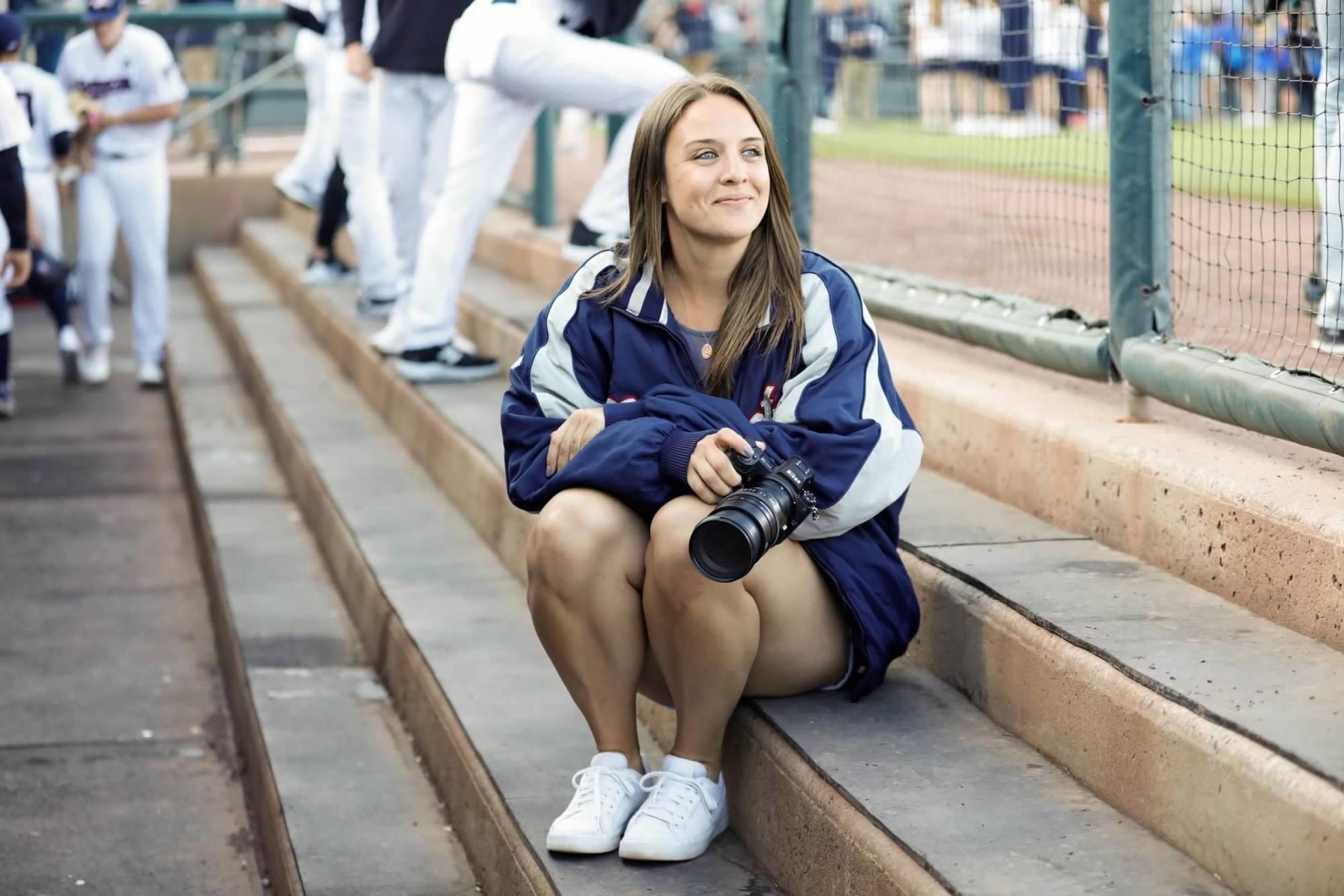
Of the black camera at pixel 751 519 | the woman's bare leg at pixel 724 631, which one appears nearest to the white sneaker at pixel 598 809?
the woman's bare leg at pixel 724 631

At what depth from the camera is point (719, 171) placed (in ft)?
9.96

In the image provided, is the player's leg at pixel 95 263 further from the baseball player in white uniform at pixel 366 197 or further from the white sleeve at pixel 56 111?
the baseball player in white uniform at pixel 366 197

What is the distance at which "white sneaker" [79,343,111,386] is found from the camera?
32.0ft

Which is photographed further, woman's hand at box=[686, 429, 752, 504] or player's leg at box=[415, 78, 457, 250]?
player's leg at box=[415, 78, 457, 250]

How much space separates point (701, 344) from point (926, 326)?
164cm

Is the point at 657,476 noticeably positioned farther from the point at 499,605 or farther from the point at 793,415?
the point at 499,605

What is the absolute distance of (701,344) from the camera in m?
3.11

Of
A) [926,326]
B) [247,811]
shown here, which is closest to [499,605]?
[247,811]

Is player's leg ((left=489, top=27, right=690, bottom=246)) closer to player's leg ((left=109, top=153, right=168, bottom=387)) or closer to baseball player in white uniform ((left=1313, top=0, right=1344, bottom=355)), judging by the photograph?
baseball player in white uniform ((left=1313, top=0, right=1344, bottom=355))

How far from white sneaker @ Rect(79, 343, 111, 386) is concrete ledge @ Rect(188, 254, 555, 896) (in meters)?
3.05

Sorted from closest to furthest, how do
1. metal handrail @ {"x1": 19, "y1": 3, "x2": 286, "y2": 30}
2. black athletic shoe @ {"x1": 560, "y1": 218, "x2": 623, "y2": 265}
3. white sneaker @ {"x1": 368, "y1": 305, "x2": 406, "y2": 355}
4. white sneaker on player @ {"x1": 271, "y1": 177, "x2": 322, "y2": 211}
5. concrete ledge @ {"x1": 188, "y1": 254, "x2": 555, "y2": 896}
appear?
concrete ledge @ {"x1": 188, "y1": 254, "x2": 555, "y2": 896} < black athletic shoe @ {"x1": 560, "y1": 218, "x2": 623, "y2": 265} < white sneaker @ {"x1": 368, "y1": 305, "x2": 406, "y2": 355} < white sneaker on player @ {"x1": 271, "y1": 177, "x2": 322, "y2": 211} < metal handrail @ {"x1": 19, "y1": 3, "x2": 286, "y2": 30}

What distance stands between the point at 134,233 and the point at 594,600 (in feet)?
22.1

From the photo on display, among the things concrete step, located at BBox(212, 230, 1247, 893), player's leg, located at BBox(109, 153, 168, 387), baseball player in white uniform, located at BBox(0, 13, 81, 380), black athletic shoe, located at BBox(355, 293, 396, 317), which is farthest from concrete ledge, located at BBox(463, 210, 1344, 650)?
player's leg, located at BBox(109, 153, 168, 387)

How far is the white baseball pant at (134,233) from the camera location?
8969 mm
